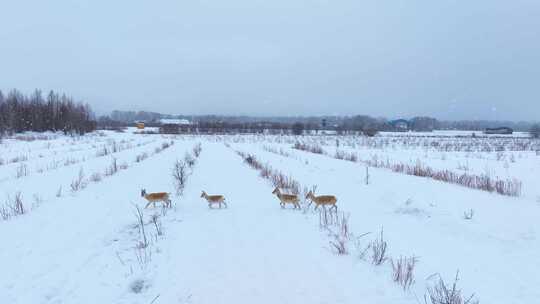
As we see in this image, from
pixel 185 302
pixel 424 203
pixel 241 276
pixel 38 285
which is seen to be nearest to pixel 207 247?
pixel 241 276

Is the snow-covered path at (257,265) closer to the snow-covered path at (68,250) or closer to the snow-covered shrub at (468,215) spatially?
the snow-covered path at (68,250)

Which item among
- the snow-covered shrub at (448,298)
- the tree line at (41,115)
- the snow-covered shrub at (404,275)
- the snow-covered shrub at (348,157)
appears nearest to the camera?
the snow-covered shrub at (448,298)

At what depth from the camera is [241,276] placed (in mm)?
4258

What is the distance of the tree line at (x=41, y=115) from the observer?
48969 millimetres

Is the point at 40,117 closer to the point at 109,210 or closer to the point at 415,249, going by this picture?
the point at 109,210

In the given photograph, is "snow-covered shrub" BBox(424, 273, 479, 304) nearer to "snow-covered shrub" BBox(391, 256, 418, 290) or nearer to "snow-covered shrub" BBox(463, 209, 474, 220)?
"snow-covered shrub" BBox(391, 256, 418, 290)

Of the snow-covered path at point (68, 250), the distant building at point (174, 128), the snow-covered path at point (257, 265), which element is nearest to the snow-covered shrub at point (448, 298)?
the snow-covered path at point (257, 265)

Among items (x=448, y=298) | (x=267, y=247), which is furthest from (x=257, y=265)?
(x=448, y=298)

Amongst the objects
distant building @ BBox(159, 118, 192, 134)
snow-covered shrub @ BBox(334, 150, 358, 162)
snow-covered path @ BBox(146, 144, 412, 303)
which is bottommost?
snow-covered path @ BBox(146, 144, 412, 303)

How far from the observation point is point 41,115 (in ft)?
176

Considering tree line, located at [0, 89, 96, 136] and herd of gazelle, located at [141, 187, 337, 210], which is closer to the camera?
herd of gazelle, located at [141, 187, 337, 210]

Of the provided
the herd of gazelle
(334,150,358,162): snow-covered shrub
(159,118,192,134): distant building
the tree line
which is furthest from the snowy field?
(159,118,192,134): distant building

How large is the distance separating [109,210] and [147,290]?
14.1ft

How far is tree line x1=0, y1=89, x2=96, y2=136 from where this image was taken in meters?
49.0
